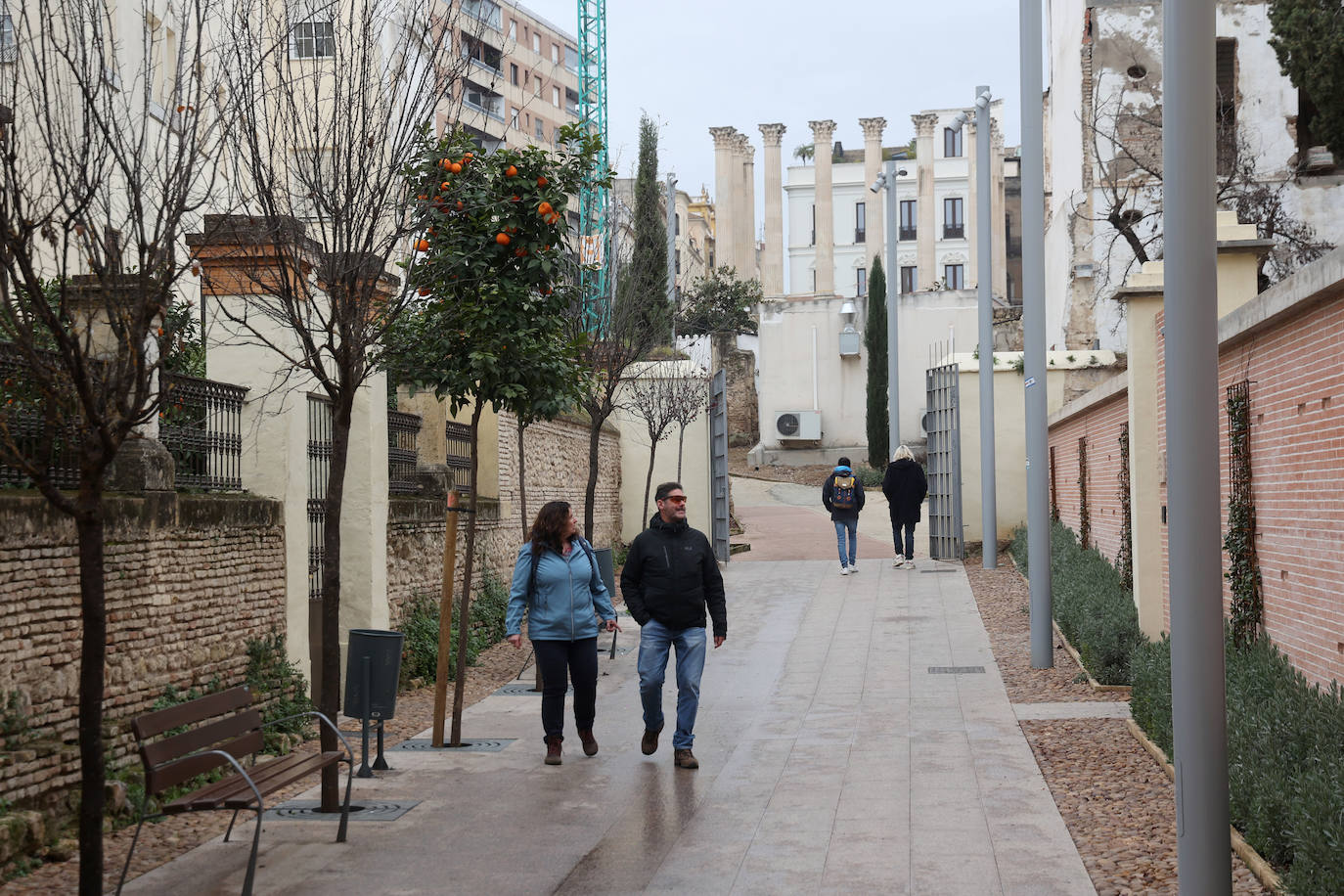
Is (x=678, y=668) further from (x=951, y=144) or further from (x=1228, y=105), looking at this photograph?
(x=951, y=144)

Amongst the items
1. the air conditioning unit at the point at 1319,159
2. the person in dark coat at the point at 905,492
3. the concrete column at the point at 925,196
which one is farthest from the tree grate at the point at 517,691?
the concrete column at the point at 925,196

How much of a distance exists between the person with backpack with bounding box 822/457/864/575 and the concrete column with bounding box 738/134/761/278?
36.0 m

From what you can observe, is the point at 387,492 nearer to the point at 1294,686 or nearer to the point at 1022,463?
the point at 1294,686

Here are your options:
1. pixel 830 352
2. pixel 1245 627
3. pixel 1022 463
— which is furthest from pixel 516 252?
pixel 830 352

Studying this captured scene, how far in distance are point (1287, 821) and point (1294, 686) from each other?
62.5 inches

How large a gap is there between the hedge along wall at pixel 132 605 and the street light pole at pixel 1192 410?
5.73 m

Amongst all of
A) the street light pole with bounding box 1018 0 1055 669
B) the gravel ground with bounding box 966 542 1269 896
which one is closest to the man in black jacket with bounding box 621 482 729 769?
the gravel ground with bounding box 966 542 1269 896

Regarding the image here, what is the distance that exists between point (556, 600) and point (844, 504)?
40.6 ft

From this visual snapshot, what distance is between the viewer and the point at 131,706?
27.9 ft

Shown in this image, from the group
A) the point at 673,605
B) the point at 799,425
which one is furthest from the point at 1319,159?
the point at 673,605

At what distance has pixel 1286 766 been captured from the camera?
20.6 ft

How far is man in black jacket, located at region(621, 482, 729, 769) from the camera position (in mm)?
9492

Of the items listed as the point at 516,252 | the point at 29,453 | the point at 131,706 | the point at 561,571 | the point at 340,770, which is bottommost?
the point at 340,770

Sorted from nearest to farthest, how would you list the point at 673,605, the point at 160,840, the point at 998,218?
the point at 160,840 < the point at 673,605 < the point at 998,218
